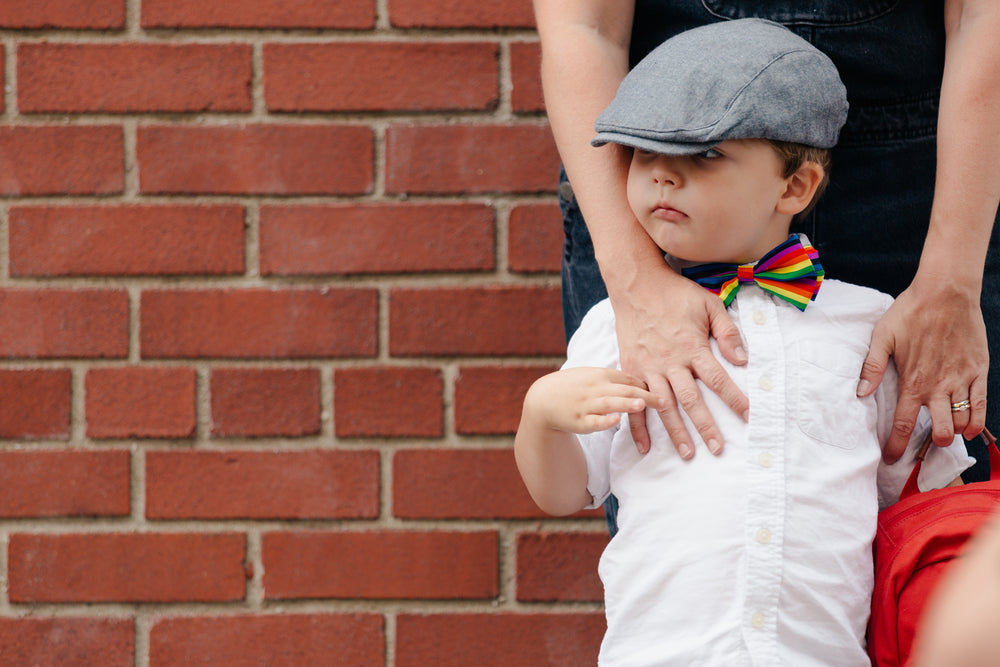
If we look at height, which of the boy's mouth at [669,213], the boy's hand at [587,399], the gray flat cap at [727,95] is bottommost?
the boy's hand at [587,399]

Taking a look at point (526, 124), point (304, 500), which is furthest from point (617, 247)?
point (304, 500)

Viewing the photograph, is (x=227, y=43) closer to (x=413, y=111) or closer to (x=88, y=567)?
(x=413, y=111)

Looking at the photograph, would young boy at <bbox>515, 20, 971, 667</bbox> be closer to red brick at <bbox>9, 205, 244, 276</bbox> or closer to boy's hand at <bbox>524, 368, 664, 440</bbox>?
boy's hand at <bbox>524, 368, 664, 440</bbox>

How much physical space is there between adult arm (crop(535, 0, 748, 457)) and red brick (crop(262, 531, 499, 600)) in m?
0.60

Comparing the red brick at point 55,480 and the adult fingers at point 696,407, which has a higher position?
the adult fingers at point 696,407

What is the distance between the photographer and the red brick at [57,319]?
59.4 inches

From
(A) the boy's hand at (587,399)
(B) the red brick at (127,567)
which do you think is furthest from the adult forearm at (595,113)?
(B) the red brick at (127,567)

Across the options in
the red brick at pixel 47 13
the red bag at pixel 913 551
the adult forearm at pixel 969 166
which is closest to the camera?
the red bag at pixel 913 551

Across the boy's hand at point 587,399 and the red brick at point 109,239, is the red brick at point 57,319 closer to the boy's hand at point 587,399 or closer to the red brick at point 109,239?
the red brick at point 109,239

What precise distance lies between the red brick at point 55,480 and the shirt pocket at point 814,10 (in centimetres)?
115

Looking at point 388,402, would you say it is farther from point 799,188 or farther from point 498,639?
point 799,188

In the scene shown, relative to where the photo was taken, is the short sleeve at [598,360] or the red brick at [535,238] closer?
the short sleeve at [598,360]

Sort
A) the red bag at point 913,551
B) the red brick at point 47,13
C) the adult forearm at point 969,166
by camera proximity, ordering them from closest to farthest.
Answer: the red bag at point 913,551 → the adult forearm at point 969,166 → the red brick at point 47,13

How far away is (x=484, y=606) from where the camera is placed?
1552 mm
